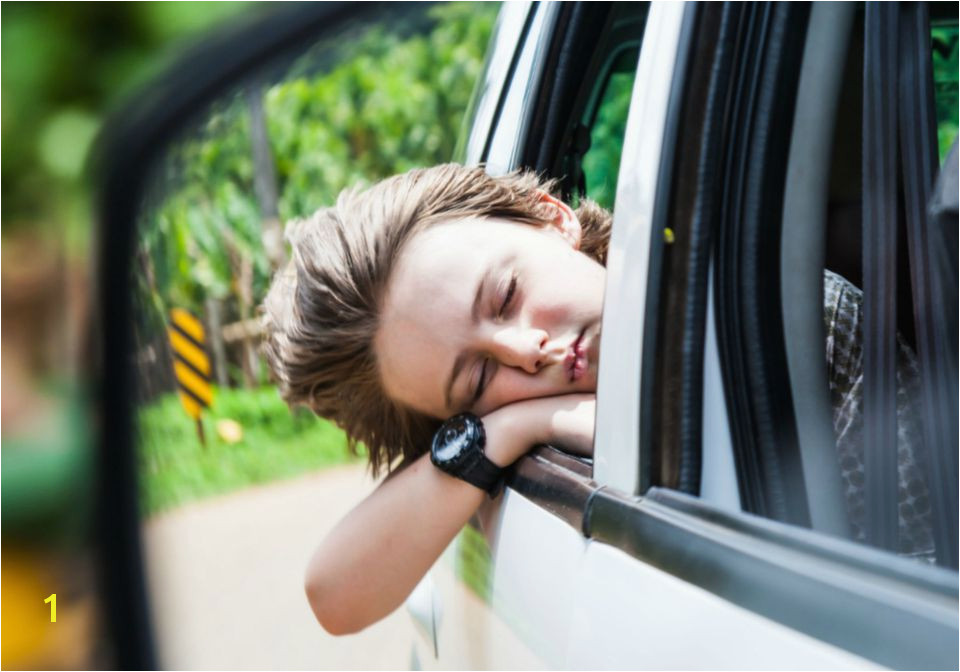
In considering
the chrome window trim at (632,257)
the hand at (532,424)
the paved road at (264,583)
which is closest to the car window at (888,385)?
the chrome window trim at (632,257)

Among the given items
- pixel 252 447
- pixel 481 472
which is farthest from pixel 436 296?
pixel 252 447

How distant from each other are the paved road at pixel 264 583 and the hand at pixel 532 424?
73.6 inches

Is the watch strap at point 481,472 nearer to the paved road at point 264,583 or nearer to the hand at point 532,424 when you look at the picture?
the hand at point 532,424

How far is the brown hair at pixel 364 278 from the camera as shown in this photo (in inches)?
79.0

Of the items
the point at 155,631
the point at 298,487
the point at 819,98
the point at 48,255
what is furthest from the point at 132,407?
the point at 298,487

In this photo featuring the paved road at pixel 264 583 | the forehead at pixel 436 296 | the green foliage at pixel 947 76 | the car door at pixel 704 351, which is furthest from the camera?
the paved road at pixel 264 583

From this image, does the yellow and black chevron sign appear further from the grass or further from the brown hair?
the brown hair

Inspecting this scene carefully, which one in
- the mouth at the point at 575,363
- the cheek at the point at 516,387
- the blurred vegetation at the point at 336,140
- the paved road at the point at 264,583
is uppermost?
the blurred vegetation at the point at 336,140

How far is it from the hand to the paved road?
187 centimetres

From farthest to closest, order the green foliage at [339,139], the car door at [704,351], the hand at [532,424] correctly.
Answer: the green foliage at [339,139]
the hand at [532,424]
the car door at [704,351]

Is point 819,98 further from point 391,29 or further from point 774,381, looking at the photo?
point 391,29

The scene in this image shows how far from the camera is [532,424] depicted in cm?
184

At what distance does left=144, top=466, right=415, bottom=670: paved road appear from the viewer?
527cm

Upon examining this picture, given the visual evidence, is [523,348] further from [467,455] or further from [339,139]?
[339,139]
